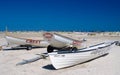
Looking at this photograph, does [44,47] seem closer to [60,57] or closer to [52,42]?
[52,42]

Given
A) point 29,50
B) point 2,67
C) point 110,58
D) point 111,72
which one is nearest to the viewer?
point 111,72

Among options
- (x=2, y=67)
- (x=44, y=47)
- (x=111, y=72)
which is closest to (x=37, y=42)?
(x=44, y=47)

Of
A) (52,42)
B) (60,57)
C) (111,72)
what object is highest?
(52,42)

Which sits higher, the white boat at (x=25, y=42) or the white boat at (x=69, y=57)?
the white boat at (x=25, y=42)

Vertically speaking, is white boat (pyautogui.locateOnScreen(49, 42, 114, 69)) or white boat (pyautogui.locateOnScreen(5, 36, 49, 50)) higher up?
white boat (pyautogui.locateOnScreen(5, 36, 49, 50))

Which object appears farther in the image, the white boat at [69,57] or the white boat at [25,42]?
the white boat at [25,42]

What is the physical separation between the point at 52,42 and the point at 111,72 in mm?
5132

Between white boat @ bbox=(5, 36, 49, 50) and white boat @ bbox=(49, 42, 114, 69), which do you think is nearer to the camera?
white boat @ bbox=(49, 42, 114, 69)

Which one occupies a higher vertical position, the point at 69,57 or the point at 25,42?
the point at 25,42

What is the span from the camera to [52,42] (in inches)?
620

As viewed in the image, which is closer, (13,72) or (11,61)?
(13,72)

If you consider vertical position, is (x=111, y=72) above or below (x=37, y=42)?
below

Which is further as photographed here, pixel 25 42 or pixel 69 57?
pixel 25 42

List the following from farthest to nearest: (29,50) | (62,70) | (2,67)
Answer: (29,50) < (2,67) < (62,70)
